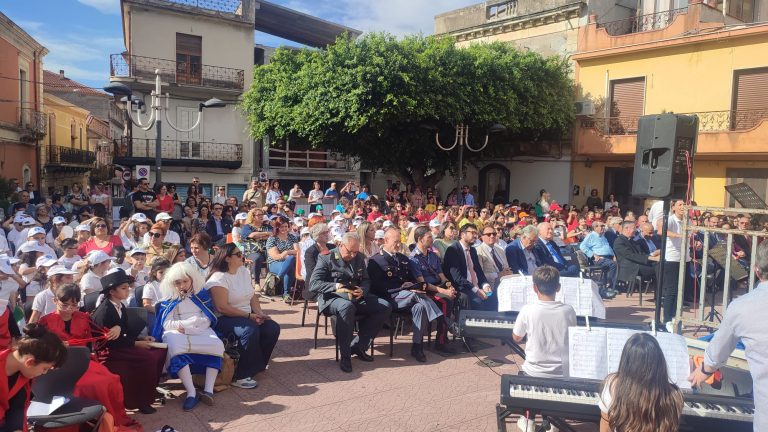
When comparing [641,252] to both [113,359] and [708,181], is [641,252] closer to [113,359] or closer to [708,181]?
[113,359]

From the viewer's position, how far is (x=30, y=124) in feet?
85.1

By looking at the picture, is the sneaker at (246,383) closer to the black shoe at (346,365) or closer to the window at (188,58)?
the black shoe at (346,365)

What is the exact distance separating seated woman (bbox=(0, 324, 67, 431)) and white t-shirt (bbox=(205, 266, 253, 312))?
7.56ft

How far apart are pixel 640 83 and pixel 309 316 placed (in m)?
16.9

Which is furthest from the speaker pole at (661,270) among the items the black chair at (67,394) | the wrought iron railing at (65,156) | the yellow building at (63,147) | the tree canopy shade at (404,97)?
the wrought iron railing at (65,156)

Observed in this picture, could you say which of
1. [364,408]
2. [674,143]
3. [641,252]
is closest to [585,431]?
[364,408]

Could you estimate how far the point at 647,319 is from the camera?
8.52 metres

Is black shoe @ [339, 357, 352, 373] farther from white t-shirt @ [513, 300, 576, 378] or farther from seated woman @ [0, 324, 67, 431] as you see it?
seated woman @ [0, 324, 67, 431]

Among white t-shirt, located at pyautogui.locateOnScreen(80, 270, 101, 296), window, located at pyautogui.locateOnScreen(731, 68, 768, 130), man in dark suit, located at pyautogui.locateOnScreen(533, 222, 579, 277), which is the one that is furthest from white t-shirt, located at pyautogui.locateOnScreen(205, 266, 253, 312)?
window, located at pyautogui.locateOnScreen(731, 68, 768, 130)

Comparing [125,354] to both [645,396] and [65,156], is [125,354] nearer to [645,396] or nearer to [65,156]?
[645,396]

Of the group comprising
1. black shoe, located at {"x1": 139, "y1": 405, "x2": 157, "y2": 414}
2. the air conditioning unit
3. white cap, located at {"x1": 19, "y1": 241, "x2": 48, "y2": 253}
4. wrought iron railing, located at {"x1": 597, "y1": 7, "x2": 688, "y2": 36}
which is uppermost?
wrought iron railing, located at {"x1": 597, "y1": 7, "x2": 688, "y2": 36}

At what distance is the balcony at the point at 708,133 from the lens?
1727 cm

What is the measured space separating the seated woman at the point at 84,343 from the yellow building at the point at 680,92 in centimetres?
Answer: 1895

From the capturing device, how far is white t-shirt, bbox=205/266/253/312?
5609mm
